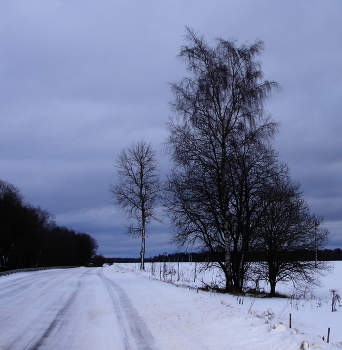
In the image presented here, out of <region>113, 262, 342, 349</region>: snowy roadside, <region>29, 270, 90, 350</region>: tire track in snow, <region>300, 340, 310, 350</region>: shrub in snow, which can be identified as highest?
<region>300, 340, 310, 350</region>: shrub in snow

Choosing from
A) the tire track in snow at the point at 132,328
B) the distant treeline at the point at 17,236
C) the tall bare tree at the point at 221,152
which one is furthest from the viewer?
the distant treeline at the point at 17,236

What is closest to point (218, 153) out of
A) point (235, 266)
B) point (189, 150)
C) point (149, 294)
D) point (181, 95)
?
point (189, 150)

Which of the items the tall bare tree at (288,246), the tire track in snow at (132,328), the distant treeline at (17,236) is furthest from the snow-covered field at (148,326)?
the distant treeline at (17,236)

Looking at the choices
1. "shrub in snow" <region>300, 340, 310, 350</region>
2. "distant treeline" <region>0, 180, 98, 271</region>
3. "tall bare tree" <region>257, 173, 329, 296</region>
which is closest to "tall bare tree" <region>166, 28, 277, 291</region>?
"tall bare tree" <region>257, 173, 329, 296</region>

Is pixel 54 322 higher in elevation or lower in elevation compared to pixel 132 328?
lower

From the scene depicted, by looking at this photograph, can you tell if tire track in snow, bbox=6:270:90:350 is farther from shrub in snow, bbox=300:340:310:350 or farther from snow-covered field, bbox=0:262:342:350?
shrub in snow, bbox=300:340:310:350

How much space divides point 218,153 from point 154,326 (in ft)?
31.8

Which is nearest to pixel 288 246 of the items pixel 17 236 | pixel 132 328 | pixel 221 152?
pixel 221 152

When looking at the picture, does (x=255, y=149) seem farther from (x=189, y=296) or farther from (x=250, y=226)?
(x=189, y=296)

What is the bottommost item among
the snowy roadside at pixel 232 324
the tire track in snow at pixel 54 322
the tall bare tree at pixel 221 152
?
the tire track in snow at pixel 54 322

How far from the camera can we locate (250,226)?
17.2 m

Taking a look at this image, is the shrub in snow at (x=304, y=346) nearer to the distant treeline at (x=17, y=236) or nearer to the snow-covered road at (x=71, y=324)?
the snow-covered road at (x=71, y=324)

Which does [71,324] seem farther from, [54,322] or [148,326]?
[148,326]

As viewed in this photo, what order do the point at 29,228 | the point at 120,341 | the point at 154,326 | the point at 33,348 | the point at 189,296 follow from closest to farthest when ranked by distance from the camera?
the point at 33,348, the point at 120,341, the point at 154,326, the point at 189,296, the point at 29,228
